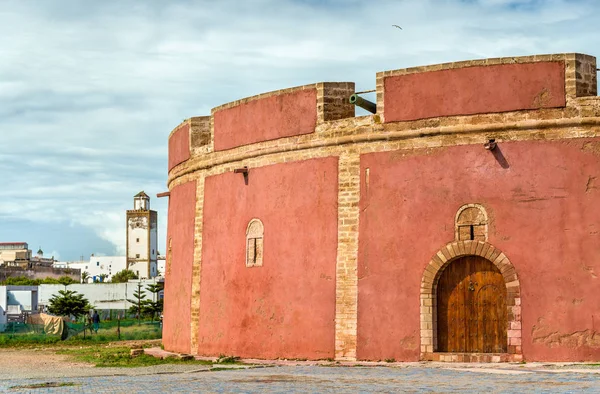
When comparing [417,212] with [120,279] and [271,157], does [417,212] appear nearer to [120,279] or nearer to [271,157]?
[271,157]

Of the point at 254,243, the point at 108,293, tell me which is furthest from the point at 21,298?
the point at 254,243

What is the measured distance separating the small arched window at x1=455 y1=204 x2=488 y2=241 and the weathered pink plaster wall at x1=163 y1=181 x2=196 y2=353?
676cm

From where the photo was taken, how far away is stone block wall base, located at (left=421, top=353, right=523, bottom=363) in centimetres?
1362

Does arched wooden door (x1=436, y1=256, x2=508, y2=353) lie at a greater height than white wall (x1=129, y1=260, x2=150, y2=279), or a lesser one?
lesser

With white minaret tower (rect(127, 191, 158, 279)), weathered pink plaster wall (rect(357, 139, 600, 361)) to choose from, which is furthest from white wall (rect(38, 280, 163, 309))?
weathered pink plaster wall (rect(357, 139, 600, 361))

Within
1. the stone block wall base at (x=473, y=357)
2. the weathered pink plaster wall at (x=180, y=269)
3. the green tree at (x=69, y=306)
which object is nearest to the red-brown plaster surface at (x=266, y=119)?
the weathered pink plaster wall at (x=180, y=269)

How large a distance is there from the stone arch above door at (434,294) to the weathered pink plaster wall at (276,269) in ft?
5.94

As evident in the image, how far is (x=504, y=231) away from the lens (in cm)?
1410

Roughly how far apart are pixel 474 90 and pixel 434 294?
345cm

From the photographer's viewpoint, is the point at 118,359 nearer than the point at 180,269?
Yes

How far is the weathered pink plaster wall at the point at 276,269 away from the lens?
15.7 m

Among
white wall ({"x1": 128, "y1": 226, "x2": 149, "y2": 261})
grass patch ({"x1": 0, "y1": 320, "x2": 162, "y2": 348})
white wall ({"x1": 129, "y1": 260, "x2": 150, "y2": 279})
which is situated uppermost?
white wall ({"x1": 128, "y1": 226, "x2": 149, "y2": 261})

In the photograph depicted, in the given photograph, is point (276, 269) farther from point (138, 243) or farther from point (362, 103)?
point (138, 243)

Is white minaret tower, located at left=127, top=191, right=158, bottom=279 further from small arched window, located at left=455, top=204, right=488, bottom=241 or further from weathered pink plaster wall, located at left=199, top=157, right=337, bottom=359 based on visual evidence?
small arched window, located at left=455, top=204, right=488, bottom=241
